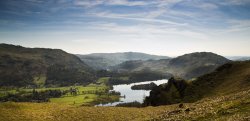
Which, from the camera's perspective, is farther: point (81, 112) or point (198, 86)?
point (198, 86)

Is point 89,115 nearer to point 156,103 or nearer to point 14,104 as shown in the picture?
point 14,104

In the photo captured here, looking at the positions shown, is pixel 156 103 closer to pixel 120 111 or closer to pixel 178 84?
pixel 178 84

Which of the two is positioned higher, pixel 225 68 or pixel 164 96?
pixel 225 68

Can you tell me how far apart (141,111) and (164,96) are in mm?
47445

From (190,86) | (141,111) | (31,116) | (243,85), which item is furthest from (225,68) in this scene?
(31,116)

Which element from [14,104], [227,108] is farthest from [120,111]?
[227,108]

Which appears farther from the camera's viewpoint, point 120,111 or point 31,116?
point 120,111

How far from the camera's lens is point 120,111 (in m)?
68.8

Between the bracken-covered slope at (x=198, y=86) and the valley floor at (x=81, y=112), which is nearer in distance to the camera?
the valley floor at (x=81, y=112)

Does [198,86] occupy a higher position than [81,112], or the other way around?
[198,86]

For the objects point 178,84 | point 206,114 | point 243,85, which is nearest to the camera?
point 206,114

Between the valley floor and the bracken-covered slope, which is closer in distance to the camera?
the valley floor

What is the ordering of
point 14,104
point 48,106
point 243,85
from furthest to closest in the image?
point 243,85 < point 48,106 < point 14,104

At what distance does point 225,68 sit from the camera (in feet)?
375
